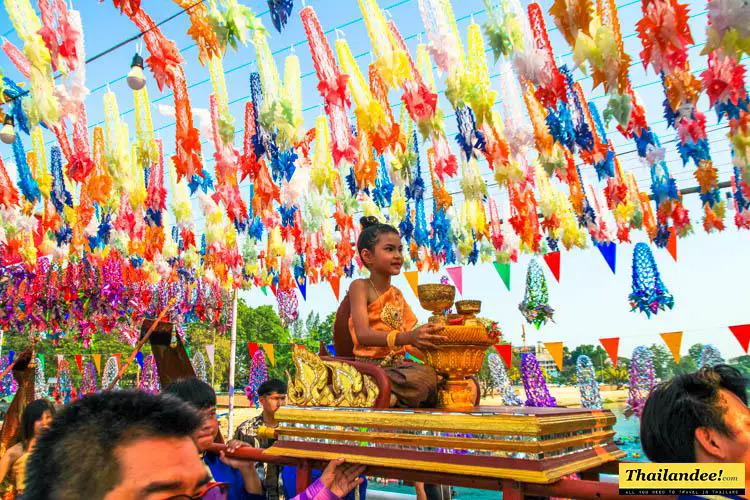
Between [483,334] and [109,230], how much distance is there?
901cm

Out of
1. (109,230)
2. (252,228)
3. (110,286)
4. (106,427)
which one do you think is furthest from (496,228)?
(110,286)

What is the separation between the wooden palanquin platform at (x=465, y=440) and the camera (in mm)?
1731

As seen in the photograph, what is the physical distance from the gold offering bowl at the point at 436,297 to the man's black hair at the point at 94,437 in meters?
1.39

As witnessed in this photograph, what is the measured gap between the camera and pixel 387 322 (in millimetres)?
2828

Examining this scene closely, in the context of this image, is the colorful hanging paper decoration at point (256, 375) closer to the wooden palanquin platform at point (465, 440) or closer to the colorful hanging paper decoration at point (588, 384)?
the colorful hanging paper decoration at point (588, 384)

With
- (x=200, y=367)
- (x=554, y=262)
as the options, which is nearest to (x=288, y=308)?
(x=200, y=367)

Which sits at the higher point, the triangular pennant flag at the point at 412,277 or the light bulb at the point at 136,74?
the light bulb at the point at 136,74

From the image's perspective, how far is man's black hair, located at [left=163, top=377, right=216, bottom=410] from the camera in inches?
118

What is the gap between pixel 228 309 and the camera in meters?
17.8

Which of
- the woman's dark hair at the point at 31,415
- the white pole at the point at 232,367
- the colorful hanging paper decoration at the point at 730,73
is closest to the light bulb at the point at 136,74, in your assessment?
the woman's dark hair at the point at 31,415

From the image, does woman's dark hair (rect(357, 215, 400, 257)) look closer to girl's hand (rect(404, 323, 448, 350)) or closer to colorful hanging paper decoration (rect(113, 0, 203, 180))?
girl's hand (rect(404, 323, 448, 350))

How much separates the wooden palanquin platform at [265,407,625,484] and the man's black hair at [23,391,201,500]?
1032 millimetres

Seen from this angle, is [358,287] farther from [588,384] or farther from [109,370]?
[109,370]

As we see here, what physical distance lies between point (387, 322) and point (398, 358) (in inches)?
8.8
